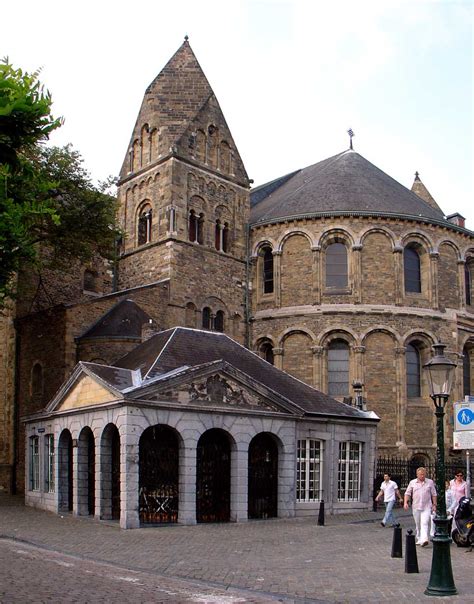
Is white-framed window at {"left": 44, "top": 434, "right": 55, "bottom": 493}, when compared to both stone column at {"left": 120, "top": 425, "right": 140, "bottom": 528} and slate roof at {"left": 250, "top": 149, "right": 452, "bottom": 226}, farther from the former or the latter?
slate roof at {"left": 250, "top": 149, "right": 452, "bottom": 226}

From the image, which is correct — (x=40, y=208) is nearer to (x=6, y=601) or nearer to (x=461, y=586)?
(x=6, y=601)

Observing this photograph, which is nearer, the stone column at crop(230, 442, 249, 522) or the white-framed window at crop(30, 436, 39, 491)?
the stone column at crop(230, 442, 249, 522)

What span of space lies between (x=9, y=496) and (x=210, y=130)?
2009 cm

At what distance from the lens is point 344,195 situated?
130ft

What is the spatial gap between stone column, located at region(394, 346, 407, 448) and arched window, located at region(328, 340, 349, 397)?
2399 millimetres

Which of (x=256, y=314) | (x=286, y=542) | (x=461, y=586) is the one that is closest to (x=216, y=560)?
(x=286, y=542)

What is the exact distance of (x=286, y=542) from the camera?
18141mm

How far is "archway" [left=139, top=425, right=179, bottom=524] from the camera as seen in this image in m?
21.8

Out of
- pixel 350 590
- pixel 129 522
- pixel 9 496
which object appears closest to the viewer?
pixel 350 590

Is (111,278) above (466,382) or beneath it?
above

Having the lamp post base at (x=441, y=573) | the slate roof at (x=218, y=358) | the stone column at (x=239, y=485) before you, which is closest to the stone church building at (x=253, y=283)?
the slate roof at (x=218, y=358)

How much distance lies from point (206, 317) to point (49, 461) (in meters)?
13.1

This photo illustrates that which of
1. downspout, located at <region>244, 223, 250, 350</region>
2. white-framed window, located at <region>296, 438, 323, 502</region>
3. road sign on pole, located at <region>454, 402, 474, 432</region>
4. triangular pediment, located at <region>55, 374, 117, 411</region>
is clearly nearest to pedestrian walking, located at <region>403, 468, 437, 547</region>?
road sign on pole, located at <region>454, 402, 474, 432</region>

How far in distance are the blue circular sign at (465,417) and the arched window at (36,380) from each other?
20.9 meters
